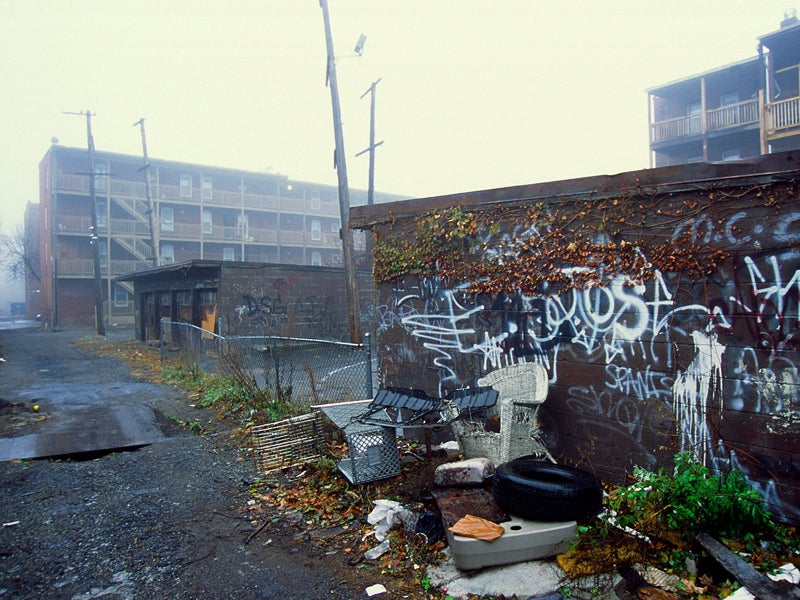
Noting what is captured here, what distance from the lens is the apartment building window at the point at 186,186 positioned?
3903 cm

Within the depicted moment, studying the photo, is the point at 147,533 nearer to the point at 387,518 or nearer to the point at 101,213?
the point at 387,518

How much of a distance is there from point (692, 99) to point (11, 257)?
63934 mm

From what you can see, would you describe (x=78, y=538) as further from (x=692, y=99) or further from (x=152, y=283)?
(x=692, y=99)

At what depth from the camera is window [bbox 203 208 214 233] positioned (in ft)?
129

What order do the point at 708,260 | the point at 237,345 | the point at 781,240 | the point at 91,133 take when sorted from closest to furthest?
the point at 781,240, the point at 708,260, the point at 237,345, the point at 91,133

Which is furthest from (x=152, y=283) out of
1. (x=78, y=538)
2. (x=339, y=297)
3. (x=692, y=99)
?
(x=692, y=99)

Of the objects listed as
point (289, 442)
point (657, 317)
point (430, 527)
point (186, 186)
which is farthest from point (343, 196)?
point (186, 186)

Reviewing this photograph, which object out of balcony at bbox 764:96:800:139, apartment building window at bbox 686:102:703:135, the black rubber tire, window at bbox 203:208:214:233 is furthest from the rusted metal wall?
window at bbox 203:208:214:233

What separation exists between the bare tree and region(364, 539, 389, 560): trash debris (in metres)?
49.4

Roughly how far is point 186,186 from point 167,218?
3.04 metres

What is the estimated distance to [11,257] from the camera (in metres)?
55.1

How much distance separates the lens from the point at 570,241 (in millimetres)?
4836

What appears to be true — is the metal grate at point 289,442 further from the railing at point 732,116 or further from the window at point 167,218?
the window at point 167,218

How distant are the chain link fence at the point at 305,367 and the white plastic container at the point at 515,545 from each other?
3524 mm
